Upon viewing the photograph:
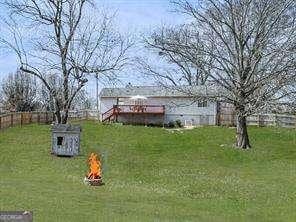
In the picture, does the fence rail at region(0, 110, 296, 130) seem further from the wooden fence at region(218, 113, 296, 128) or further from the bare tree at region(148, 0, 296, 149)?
the bare tree at region(148, 0, 296, 149)

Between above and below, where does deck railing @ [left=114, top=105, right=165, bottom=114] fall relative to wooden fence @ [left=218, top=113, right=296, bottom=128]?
above

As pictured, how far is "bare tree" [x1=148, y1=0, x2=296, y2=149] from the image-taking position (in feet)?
111

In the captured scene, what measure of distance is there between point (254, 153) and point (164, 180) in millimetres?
12093

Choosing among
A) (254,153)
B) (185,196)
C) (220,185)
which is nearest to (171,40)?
(254,153)

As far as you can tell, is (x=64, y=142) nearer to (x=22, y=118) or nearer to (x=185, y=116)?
(x=22, y=118)

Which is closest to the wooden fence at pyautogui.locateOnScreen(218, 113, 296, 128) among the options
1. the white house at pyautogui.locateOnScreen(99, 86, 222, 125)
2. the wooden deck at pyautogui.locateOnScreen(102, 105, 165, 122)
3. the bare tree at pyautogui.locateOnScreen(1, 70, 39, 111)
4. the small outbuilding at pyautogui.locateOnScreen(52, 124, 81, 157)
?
the white house at pyautogui.locateOnScreen(99, 86, 222, 125)

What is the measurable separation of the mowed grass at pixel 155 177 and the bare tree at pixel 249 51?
335 centimetres

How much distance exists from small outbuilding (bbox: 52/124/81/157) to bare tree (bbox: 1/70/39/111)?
50.2 meters

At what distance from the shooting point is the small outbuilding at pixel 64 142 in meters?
28.6

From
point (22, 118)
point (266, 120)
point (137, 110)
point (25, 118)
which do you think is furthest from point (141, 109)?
point (22, 118)

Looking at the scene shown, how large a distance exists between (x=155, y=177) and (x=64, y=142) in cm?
726

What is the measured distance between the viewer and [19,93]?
84.6 metres

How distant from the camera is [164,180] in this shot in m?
23.1

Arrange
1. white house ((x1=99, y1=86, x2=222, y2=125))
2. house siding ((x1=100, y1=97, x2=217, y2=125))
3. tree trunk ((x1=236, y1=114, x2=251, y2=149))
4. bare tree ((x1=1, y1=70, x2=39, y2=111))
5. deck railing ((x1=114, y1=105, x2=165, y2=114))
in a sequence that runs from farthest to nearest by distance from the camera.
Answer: bare tree ((x1=1, y1=70, x2=39, y2=111)), house siding ((x1=100, y1=97, x2=217, y2=125)), white house ((x1=99, y1=86, x2=222, y2=125)), deck railing ((x1=114, y1=105, x2=165, y2=114)), tree trunk ((x1=236, y1=114, x2=251, y2=149))
